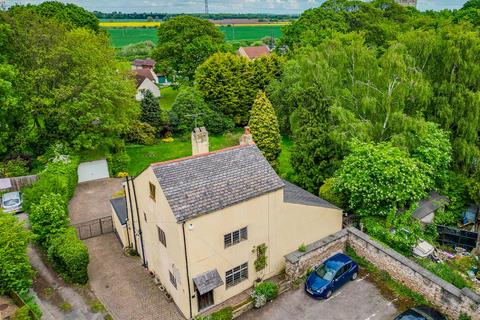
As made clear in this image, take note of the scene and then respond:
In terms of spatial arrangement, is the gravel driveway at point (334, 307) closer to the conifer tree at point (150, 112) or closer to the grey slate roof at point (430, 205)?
the grey slate roof at point (430, 205)

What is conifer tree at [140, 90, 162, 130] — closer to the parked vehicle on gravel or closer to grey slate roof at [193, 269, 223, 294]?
the parked vehicle on gravel

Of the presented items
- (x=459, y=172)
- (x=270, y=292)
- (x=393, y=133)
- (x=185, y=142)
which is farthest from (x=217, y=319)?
(x=185, y=142)

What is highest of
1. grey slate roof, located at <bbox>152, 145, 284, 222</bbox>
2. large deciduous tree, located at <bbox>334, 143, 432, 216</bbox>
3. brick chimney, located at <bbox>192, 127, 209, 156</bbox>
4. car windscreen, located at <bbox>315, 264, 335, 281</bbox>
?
brick chimney, located at <bbox>192, 127, 209, 156</bbox>

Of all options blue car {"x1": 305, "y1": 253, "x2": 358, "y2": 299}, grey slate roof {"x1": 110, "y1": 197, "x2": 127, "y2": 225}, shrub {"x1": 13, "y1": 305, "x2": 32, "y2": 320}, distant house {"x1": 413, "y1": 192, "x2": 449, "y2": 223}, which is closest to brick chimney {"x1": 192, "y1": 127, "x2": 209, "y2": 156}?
grey slate roof {"x1": 110, "y1": 197, "x2": 127, "y2": 225}

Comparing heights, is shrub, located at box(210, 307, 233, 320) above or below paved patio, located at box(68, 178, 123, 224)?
below

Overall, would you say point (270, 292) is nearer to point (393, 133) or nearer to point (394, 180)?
point (394, 180)

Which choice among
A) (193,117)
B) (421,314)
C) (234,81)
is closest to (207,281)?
(421,314)
